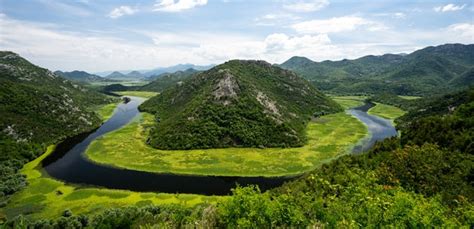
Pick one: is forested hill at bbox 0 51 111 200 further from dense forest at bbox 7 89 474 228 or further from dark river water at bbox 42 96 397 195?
dense forest at bbox 7 89 474 228

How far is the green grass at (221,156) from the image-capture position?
10100cm

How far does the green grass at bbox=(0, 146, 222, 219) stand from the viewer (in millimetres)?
72000

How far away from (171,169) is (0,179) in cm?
4525

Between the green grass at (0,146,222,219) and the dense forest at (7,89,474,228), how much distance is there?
655cm

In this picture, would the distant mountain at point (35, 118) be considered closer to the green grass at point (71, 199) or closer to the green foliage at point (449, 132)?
the green grass at point (71, 199)

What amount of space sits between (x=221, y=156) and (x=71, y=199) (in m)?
51.2

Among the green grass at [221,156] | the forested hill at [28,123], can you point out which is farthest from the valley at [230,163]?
the forested hill at [28,123]

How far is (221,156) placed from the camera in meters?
115

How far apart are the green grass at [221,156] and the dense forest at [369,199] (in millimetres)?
29290

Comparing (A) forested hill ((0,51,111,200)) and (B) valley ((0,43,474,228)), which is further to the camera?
(A) forested hill ((0,51,111,200))

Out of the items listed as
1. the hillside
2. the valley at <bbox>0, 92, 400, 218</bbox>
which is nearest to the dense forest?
the valley at <bbox>0, 92, 400, 218</bbox>

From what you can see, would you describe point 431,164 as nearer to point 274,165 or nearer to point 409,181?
point 409,181

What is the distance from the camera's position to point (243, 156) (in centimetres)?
11550

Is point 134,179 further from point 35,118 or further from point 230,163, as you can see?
point 35,118
